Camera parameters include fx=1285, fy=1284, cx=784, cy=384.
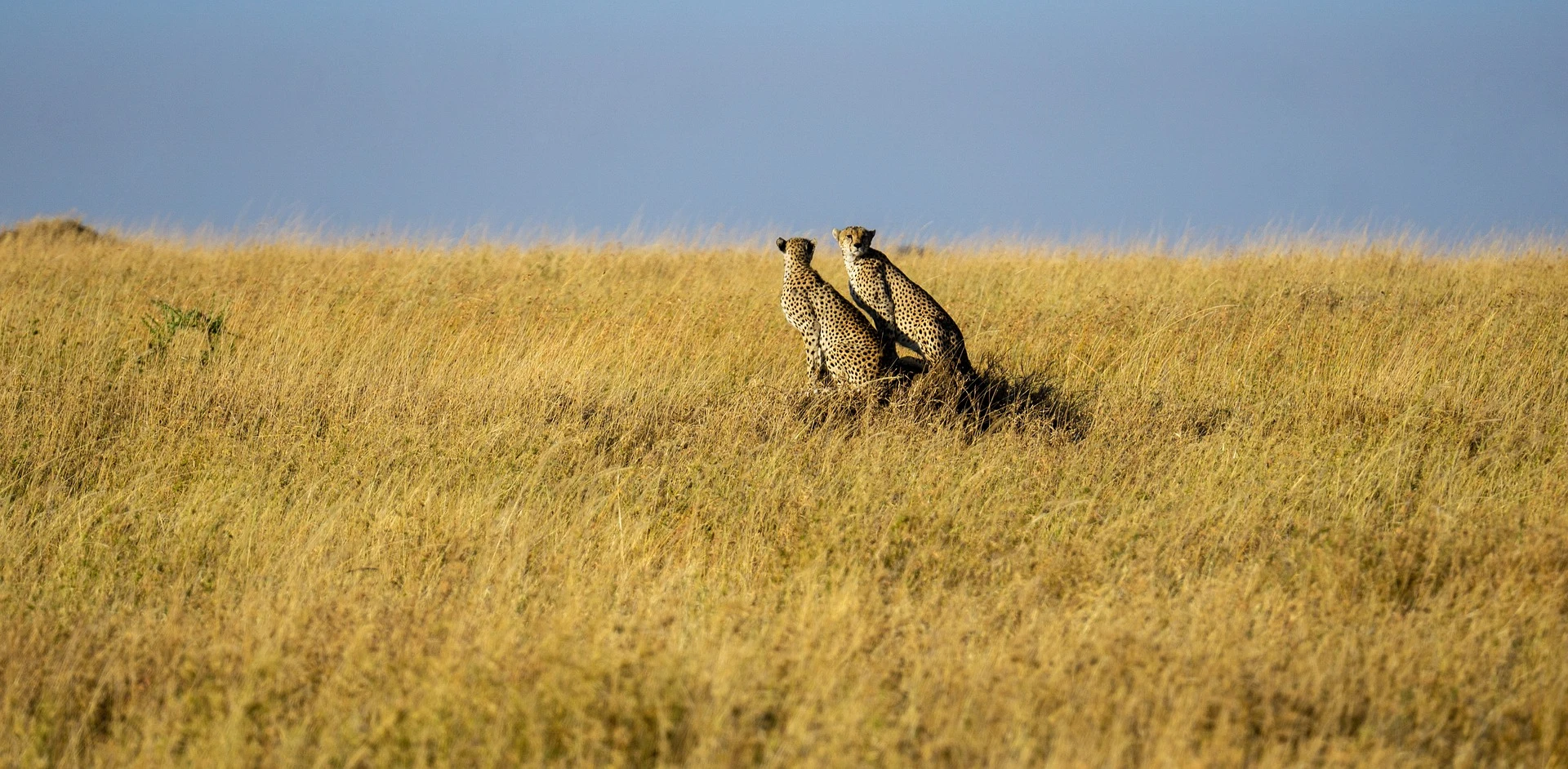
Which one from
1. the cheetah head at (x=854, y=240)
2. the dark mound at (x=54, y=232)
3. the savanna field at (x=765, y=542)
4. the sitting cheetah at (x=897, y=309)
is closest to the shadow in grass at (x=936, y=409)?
the savanna field at (x=765, y=542)

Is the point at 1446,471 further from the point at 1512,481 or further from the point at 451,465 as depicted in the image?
the point at 451,465

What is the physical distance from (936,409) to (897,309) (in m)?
0.64

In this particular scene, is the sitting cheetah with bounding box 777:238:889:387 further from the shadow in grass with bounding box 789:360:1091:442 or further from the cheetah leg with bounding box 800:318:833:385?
the shadow in grass with bounding box 789:360:1091:442

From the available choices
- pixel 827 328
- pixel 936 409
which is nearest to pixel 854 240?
pixel 827 328

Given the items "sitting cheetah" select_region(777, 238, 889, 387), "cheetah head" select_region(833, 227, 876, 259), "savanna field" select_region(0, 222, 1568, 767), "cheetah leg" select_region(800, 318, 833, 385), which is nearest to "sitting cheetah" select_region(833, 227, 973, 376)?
"cheetah head" select_region(833, 227, 876, 259)

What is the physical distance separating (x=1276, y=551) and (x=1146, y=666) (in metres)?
1.33

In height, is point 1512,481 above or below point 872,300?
below

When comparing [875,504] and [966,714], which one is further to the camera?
[875,504]

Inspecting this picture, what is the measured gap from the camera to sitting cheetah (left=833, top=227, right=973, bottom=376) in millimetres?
5891

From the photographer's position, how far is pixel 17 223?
546 inches

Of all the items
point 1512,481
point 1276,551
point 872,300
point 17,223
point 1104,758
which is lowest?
point 1104,758

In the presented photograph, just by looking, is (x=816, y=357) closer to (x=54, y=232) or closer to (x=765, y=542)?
(x=765, y=542)

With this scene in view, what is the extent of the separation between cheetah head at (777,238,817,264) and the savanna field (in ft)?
2.15

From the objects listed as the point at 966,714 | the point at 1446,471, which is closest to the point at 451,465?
the point at 966,714
